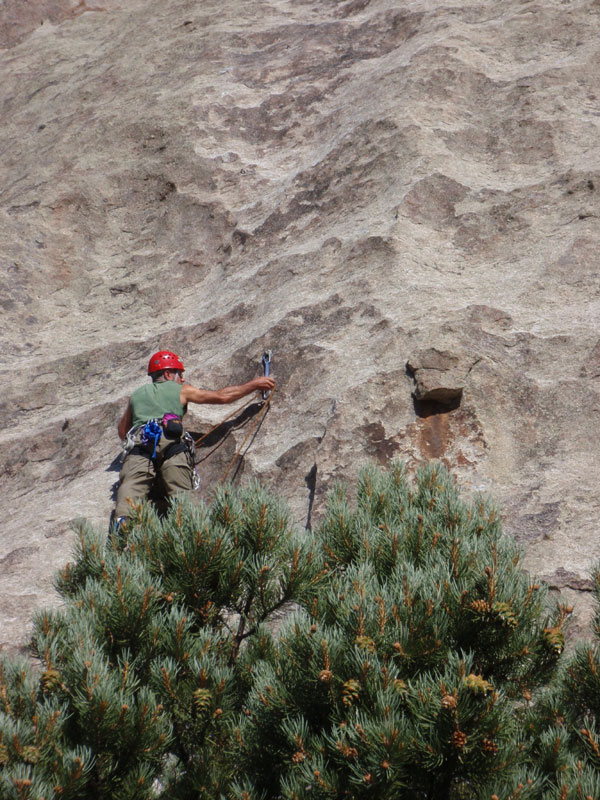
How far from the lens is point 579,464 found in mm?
6027

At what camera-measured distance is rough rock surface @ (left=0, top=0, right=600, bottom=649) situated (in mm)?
6480

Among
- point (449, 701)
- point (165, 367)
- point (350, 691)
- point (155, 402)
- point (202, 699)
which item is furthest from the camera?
point (165, 367)

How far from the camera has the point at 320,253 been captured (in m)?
8.62

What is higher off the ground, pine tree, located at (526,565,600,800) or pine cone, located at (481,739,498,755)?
pine cone, located at (481,739,498,755)

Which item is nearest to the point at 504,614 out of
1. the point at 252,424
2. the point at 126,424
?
the point at 252,424

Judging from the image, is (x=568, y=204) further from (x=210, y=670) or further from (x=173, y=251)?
(x=210, y=670)

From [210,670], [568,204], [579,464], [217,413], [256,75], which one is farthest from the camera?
[256,75]

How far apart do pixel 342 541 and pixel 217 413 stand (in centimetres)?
349

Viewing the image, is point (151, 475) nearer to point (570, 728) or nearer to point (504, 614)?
point (504, 614)

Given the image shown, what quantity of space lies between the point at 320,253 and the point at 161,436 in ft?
8.75

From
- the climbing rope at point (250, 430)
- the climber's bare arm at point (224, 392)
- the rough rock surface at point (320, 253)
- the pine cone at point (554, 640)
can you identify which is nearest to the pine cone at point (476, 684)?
the pine cone at point (554, 640)

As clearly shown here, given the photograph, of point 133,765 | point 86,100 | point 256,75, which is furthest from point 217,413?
point 86,100

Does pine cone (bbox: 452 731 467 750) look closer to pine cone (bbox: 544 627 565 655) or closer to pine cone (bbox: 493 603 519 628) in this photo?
pine cone (bbox: 493 603 519 628)

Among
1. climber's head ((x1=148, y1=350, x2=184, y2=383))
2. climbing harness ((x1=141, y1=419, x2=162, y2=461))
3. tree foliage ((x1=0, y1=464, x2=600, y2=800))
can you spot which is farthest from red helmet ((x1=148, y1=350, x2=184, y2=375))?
tree foliage ((x1=0, y1=464, x2=600, y2=800))
